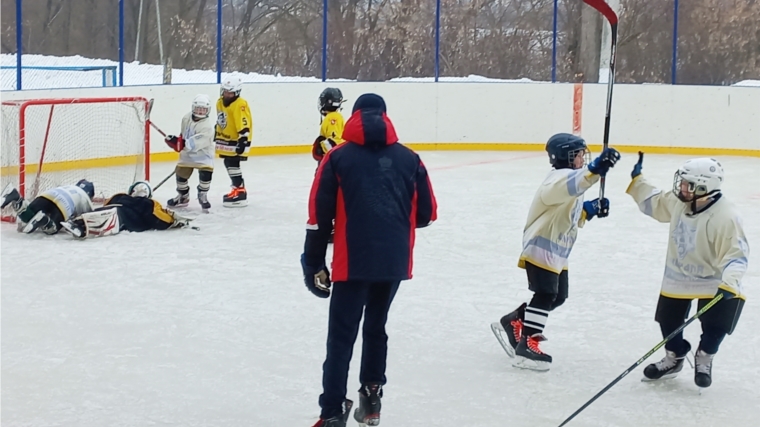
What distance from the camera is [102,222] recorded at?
6.89 metres

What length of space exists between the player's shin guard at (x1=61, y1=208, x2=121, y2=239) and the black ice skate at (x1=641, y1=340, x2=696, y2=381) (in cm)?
403

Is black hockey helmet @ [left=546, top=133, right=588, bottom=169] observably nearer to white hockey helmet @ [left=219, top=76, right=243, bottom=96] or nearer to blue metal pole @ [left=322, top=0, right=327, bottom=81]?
white hockey helmet @ [left=219, top=76, right=243, bottom=96]

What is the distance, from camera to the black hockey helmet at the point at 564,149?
160 inches

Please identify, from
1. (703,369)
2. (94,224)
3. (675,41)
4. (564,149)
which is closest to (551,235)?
(564,149)

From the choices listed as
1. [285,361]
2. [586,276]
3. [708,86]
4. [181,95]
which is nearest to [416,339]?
[285,361]

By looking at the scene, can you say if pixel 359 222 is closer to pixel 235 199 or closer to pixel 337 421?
pixel 337 421

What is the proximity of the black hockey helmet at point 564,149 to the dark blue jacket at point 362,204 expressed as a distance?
1.03m

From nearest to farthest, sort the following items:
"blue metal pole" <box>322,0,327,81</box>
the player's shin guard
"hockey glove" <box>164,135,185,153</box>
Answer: the player's shin guard < "hockey glove" <box>164,135,185,153</box> < "blue metal pole" <box>322,0,327,81</box>

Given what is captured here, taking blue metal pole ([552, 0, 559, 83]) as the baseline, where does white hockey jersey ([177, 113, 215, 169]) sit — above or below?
below

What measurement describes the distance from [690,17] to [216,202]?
30.0ft

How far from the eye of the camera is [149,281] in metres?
5.73

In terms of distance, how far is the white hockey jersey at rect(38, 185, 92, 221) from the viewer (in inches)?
274

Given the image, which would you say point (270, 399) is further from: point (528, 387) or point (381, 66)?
point (381, 66)

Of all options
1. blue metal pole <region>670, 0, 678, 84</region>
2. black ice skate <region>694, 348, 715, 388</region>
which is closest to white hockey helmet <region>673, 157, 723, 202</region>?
black ice skate <region>694, 348, 715, 388</region>
